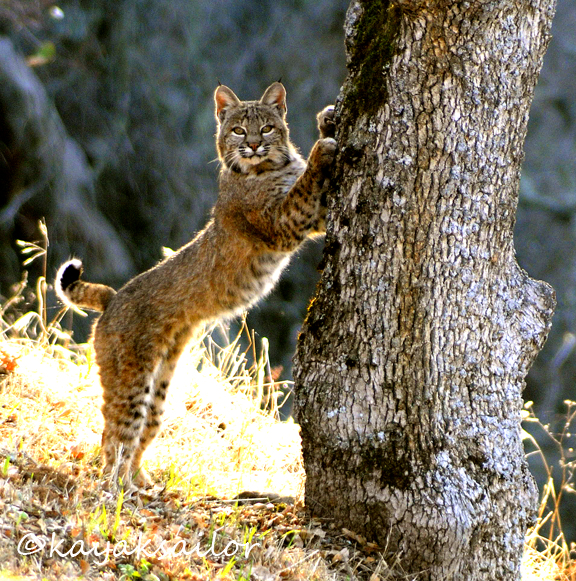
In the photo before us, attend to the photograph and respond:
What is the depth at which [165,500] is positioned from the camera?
384cm

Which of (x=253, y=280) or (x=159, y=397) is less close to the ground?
(x=253, y=280)

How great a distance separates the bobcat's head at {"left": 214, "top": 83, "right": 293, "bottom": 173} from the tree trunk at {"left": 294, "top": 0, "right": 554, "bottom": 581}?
4.25 ft

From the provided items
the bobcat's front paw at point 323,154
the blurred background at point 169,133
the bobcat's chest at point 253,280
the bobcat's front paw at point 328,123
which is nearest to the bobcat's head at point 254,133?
the bobcat's chest at point 253,280

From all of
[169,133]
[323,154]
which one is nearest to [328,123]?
[323,154]

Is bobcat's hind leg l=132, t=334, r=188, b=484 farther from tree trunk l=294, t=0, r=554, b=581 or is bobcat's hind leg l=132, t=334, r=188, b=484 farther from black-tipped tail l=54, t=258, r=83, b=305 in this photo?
tree trunk l=294, t=0, r=554, b=581

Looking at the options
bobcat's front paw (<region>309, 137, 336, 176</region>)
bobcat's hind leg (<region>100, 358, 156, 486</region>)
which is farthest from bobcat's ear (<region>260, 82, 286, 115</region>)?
bobcat's hind leg (<region>100, 358, 156, 486</region>)

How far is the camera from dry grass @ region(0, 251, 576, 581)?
3045mm

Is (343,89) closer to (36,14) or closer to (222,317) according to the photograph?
(222,317)

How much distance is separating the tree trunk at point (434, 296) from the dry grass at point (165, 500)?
1.17 ft

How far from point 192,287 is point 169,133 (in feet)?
22.3

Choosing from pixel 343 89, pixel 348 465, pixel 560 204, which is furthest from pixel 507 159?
pixel 560 204

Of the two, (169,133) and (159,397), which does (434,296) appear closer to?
(159,397)

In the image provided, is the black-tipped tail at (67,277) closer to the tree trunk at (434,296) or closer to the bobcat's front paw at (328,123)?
the bobcat's front paw at (328,123)

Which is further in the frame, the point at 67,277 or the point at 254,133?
the point at 254,133
